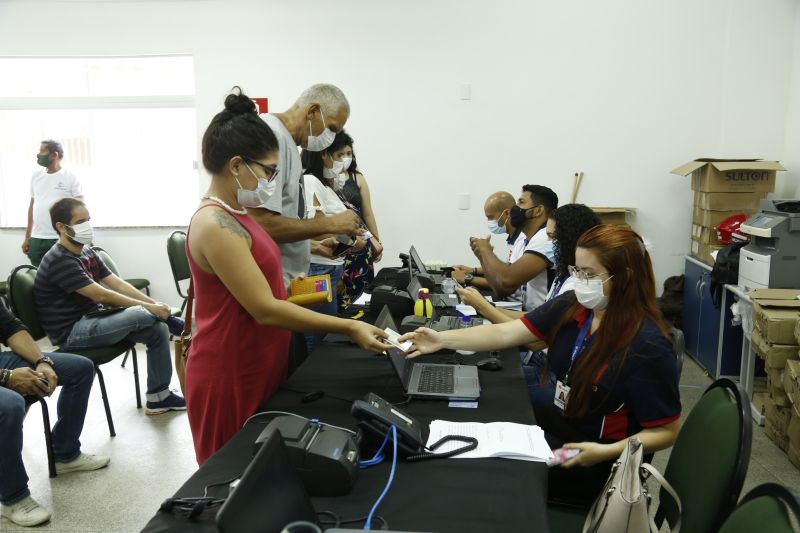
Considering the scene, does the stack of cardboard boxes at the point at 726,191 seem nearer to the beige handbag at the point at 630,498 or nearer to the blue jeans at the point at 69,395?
the beige handbag at the point at 630,498

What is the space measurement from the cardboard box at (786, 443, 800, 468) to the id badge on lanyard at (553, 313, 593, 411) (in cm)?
167

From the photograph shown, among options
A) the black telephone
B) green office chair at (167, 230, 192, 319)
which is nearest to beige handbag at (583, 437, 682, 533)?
the black telephone

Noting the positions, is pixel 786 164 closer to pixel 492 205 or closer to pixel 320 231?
pixel 492 205

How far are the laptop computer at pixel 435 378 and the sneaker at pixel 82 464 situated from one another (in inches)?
69.5

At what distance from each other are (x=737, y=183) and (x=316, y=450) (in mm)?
3946

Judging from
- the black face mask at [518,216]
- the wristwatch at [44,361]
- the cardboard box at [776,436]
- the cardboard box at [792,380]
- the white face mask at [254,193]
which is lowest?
the cardboard box at [776,436]

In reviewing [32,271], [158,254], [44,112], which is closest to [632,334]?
[32,271]

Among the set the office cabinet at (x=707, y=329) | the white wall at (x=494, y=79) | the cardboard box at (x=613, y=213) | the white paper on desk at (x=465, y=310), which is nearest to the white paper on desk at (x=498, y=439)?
the white paper on desk at (x=465, y=310)

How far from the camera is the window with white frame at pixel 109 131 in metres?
5.09

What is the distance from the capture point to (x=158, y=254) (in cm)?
518

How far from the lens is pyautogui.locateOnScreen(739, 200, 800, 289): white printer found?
323 cm

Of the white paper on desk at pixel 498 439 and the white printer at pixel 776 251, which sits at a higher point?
the white printer at pixel 776 251

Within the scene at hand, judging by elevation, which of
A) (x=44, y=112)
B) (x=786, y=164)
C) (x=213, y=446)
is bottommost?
(x=213, y=446)

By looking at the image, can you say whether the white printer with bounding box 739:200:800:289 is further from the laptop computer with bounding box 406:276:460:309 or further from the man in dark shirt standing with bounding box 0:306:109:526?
the man in dark shirt standing with bounding box 0:306:109:526
